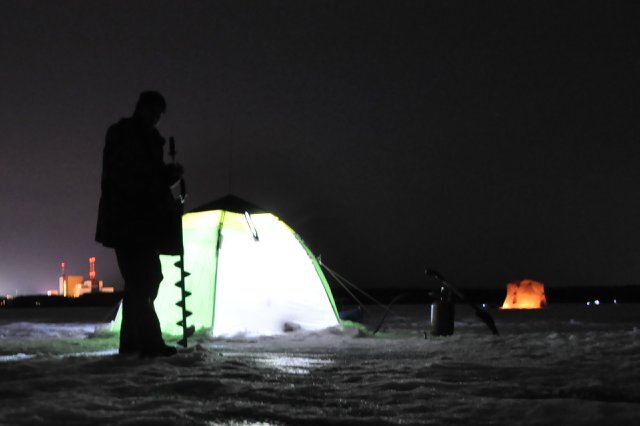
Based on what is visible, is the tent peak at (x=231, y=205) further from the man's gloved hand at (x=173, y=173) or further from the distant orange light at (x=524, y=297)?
the distant orange light at (x=524, y=297)

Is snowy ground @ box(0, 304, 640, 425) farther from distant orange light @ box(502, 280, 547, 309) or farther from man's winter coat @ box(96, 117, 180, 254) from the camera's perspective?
distant orange light @ box(502, 280, 547, 309)

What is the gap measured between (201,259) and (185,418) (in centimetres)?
518

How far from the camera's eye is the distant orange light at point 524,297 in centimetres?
1962

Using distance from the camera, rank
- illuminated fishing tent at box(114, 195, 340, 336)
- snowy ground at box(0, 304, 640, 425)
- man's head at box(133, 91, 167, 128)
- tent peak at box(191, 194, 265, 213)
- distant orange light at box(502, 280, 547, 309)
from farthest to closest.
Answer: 1. distant orange light at box(502, 280, 547, 309)
2. tent peak at box(191, 194, 265, 213)
3. illuminated fishing tent at box(114, 195, 340, 336)
4. man's head at box(133, 91, 167, 128)
5. snowy ground at box(0, 304, 640, 425)

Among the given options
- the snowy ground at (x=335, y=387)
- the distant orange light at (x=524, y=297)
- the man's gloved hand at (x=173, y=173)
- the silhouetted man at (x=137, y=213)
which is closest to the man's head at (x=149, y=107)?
the silhouetted man at (x=137, y=213)

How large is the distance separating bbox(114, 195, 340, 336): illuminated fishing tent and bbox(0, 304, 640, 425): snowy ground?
2329 mm

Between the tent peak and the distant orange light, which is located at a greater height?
the tent peak

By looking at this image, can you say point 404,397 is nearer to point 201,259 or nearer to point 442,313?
point 442,313

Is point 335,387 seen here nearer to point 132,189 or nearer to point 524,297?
point 132,189

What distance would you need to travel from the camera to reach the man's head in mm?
4523

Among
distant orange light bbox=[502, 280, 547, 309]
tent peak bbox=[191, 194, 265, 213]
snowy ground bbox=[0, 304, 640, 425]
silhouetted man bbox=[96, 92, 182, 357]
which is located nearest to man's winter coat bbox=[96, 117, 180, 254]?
silhouetted man bbox=[96, 92, 182, 357]

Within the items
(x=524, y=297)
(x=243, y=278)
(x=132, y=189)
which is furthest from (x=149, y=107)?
(x=524, y=297)

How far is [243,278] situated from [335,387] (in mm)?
4506

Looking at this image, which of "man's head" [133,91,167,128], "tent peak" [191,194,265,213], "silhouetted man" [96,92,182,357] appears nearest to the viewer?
"silhouetted man" [96,92,182,357]
